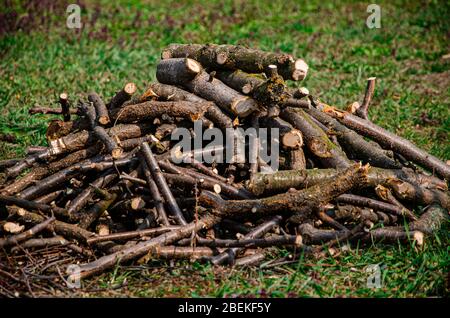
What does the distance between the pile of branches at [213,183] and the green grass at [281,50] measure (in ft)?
0.72

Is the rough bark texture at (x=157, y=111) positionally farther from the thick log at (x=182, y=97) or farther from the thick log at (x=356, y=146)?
the thick log at (x=356, y=146)

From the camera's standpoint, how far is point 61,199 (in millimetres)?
5152

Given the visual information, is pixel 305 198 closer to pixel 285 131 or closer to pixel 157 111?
pixel 285 131

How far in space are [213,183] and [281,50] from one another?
619 cm

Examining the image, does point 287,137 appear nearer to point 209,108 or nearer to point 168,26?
point 209,108

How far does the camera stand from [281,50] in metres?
10.5

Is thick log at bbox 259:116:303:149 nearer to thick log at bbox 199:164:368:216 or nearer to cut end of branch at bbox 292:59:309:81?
cut end of branch at bbox 292:59:309:81

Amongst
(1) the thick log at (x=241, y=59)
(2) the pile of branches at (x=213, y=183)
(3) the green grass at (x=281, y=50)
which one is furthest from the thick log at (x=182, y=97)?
(3) the green grass at (x=281, y=50)

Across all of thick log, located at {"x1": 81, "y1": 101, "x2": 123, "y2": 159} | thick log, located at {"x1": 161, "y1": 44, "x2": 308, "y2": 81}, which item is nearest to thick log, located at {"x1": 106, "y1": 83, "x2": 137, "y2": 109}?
thick log, located at {"x1": 81, "y1": 101, "x2": 123, "y2": 159}

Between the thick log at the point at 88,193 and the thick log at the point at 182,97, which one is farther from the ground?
the thick log at the point at 182,97

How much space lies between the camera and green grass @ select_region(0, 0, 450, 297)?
4.23 m

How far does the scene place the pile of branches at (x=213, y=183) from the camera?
4562 mm

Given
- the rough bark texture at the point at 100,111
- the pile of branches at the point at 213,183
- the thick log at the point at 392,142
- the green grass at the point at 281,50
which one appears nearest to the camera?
the green grass at the point at 281,50
